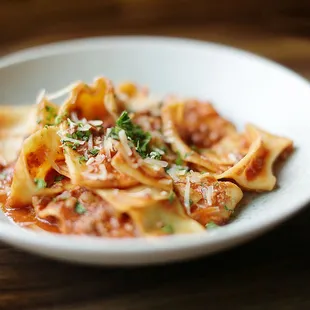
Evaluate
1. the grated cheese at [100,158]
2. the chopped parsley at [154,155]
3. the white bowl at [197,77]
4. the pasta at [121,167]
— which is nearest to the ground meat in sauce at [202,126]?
the pasta at [121,167]

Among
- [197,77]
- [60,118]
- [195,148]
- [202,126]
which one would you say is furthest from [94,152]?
[197,77]

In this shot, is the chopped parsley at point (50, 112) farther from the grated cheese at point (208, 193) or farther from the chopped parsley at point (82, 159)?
the grated cheese at point (208, 193)

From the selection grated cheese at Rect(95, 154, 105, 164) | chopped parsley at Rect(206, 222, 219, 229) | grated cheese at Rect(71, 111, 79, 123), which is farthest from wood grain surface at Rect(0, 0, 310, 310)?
grated cheese at Rect(71, 111, 79, 123)

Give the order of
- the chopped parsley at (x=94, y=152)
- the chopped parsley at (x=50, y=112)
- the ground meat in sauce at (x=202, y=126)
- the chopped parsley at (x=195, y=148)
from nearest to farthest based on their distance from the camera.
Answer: the chopped parsley at (x=94, y=152) → the chopped parsley at (x=50, y=112) → the chopped parsley at (x=195, y=148) → the ground meat in sauce at (x=202, y=126)

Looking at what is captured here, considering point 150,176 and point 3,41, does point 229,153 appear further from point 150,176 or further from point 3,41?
point 3,41

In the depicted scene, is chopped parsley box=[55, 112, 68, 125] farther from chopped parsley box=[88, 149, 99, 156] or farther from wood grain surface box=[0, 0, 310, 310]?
wood grain surface box=[0, 0, 310, 310]

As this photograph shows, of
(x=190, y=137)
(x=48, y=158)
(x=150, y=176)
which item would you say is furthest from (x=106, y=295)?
(x=190, y=137)

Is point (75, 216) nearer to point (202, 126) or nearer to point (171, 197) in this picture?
point (171, 197)
